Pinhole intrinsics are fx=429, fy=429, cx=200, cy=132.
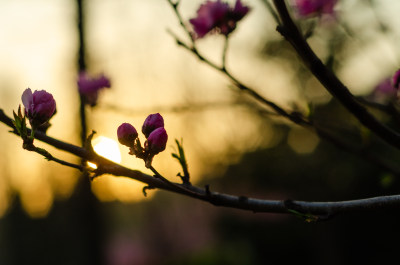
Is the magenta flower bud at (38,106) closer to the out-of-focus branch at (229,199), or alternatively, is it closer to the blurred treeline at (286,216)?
the out-of-focus branch at (229,199)

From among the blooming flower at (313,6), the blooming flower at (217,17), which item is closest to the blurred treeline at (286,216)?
the blooming flower at (313,6)

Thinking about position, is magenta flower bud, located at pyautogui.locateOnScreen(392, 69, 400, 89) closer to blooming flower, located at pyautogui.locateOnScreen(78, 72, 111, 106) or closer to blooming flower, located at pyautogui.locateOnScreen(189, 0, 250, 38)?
blooming flower, located at pyautogui.locateOnScreen(189, 0, 250, 38)

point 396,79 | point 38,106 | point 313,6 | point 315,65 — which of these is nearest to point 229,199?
point 315,65

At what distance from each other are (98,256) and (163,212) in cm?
1230

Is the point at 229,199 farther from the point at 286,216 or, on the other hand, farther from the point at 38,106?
the point at 286,216

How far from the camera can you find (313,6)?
187 centimetres

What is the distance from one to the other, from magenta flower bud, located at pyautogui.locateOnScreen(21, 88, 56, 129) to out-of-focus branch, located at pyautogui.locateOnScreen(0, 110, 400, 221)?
A: 96 mm

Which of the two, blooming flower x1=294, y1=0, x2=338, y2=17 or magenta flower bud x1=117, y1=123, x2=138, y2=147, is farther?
blooming flower x1=294, y1=0, x2=338, y2=17

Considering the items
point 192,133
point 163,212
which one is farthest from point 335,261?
point 163,212

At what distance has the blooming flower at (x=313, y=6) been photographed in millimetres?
1872

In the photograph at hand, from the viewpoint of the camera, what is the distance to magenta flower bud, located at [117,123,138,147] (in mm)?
1182

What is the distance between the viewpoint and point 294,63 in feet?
39.5

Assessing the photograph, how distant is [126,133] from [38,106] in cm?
25

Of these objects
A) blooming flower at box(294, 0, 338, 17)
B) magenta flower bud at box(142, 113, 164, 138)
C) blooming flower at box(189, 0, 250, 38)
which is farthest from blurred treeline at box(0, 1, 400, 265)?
magenta flower bud at box(142, 113, 164, 138)
